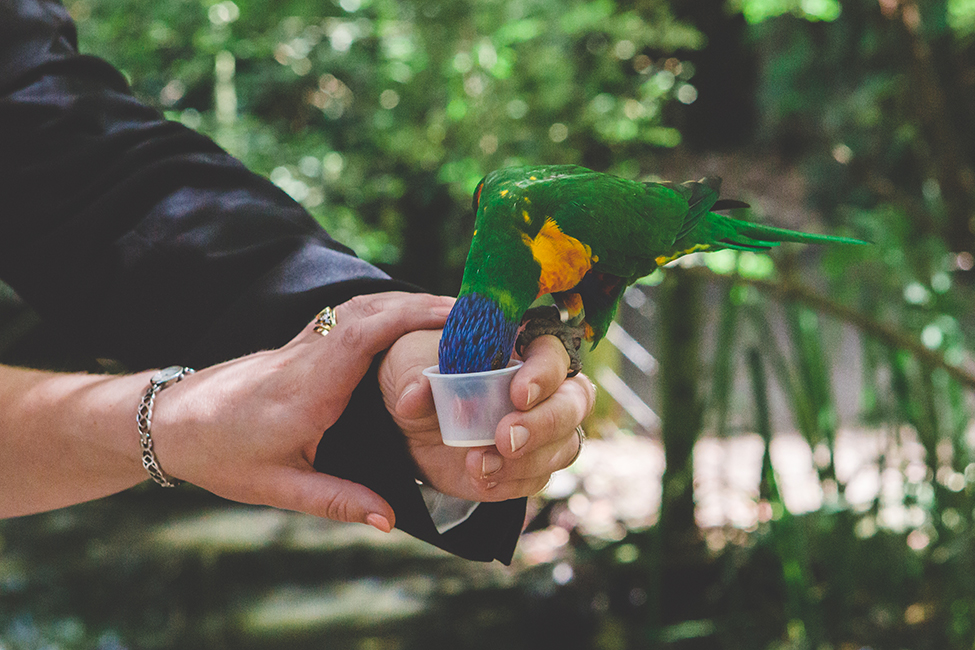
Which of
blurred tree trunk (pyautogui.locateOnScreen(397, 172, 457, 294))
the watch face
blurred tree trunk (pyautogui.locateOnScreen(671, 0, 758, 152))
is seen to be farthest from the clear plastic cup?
blurred tree trunk (pyautogui.locateOnScreen(671, 0, 758, 152))

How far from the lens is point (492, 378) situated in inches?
25.4

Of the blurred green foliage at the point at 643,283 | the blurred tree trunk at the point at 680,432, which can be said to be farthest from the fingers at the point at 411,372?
the blurred tree trunk at the point at 680,432

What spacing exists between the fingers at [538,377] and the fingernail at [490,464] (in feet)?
0.17

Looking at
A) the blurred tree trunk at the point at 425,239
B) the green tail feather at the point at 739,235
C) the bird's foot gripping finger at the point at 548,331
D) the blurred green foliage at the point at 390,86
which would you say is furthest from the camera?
the blurred tree trunk at the point at 425,239

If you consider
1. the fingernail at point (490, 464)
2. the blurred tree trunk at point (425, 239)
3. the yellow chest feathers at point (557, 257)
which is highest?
the yellow chest feathers at point (557, 257)

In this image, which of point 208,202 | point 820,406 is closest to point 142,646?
point 208,202

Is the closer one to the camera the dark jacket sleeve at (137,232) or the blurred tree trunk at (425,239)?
the dark jacket sleeve at (137,232)

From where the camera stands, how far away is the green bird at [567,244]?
71 cm

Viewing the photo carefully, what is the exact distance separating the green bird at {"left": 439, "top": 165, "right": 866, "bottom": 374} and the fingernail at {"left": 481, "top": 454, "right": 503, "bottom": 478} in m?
0.09

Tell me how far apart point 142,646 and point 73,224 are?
1809 millimetres

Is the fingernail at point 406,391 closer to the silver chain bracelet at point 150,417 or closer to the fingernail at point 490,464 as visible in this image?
the fingernail at point 490,464

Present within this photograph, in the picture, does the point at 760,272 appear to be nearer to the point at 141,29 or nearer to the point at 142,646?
the point at 141,29

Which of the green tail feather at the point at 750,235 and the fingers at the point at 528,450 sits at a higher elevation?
the green tail feather at the point at 750,235

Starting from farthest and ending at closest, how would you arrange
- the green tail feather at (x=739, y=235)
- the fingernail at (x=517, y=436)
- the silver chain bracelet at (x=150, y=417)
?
the green tail feather at (x=739, y=235) < the silver chain bracelet at (x=150, y=417) < the fingernail at (x=517, y=436)
